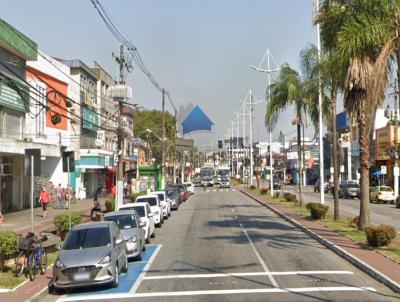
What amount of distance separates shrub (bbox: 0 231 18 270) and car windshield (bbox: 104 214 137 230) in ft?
14.6

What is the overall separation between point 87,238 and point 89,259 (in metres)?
1.37

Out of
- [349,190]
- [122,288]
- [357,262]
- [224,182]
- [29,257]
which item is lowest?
[122,288]

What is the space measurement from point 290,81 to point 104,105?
28.4 m

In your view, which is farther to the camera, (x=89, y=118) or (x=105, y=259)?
(x=89, y=118)

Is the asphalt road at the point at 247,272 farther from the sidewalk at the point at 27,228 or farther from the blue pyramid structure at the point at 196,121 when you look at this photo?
the blue pyramid structure at the point at 196,121

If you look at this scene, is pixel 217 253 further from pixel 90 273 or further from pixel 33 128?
pixel 33 128

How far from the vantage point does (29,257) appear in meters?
16.7

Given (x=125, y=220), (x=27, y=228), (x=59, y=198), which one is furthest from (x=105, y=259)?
(x=59, y=198)

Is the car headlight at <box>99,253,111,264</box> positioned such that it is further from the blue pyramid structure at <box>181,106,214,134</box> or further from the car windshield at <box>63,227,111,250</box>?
the blue pyramid structure at <box>181,106,214,134</box>

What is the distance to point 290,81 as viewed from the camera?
4266 cm

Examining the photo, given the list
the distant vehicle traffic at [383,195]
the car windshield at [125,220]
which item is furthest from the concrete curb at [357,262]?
the distant vehicle traffic at [383,195]

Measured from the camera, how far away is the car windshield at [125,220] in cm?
2119

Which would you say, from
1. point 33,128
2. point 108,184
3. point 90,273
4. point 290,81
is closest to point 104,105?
point 108,184

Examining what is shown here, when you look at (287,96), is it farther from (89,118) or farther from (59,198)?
(89,118)
